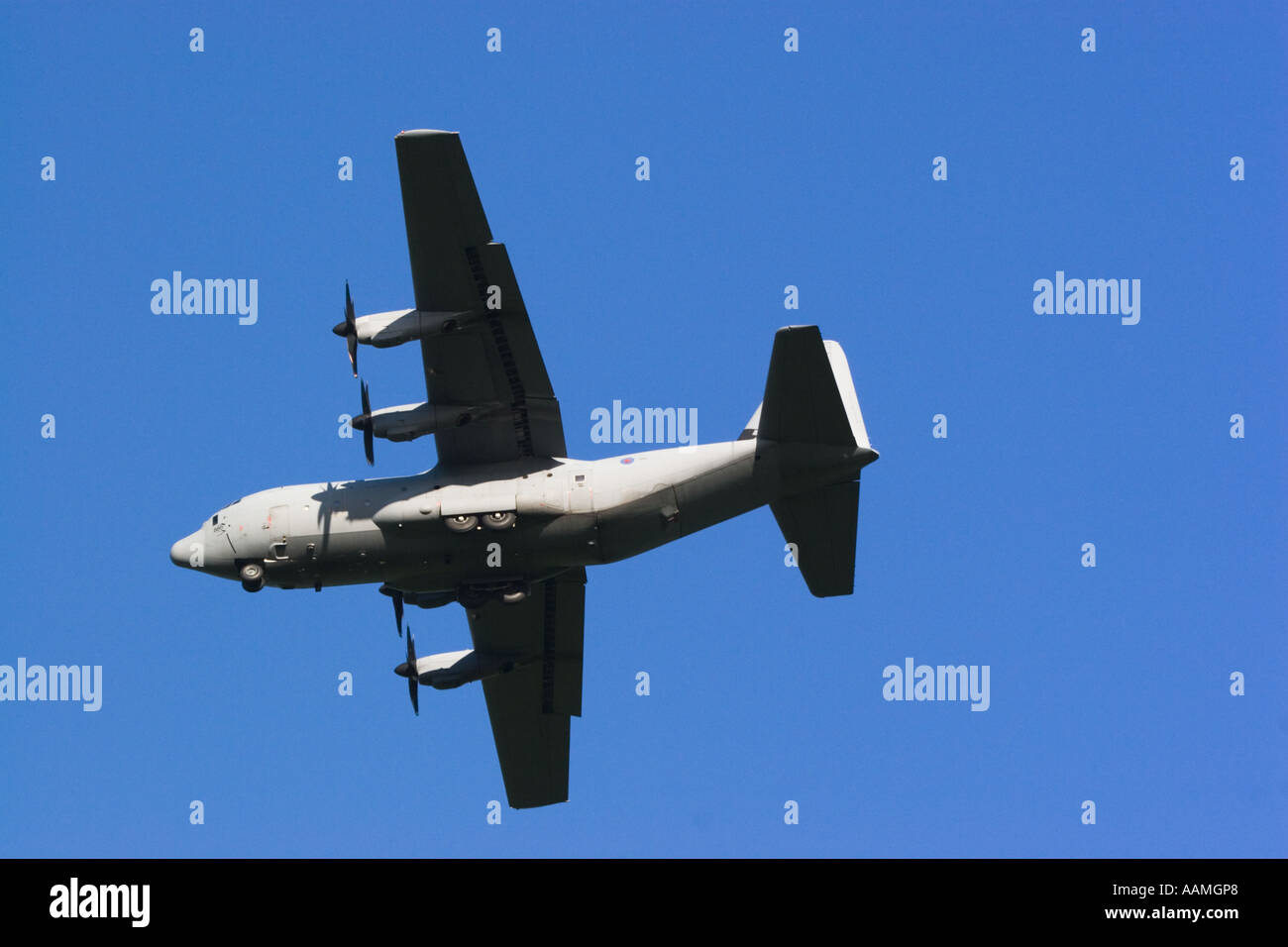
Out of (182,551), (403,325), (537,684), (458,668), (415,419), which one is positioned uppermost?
(403,325)

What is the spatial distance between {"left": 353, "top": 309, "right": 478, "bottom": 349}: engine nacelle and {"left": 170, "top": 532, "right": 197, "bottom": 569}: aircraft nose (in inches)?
258

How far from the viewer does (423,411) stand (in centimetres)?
3969

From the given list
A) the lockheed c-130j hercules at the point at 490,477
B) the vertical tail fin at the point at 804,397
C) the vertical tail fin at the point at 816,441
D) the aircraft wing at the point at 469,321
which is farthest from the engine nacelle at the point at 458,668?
the vertical tail fin at the point at 804,397

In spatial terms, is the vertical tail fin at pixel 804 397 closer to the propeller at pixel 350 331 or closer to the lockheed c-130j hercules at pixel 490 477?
the lockheed c-130j hercules at pixel 490 477

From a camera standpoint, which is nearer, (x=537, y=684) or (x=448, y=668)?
(x=448, y=668)

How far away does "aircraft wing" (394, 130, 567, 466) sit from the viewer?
37.7 metres

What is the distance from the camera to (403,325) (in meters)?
38.6

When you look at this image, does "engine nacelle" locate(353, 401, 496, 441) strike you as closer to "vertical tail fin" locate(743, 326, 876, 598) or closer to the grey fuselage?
the grey fuselage

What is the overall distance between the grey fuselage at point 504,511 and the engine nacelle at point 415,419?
1299 mm

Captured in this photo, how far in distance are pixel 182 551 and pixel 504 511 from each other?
7823 millimetres

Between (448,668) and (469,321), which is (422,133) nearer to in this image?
(469,321)

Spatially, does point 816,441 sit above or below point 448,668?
above

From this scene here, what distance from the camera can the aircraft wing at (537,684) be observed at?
44406mm

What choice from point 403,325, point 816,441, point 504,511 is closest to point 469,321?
point 403,325
